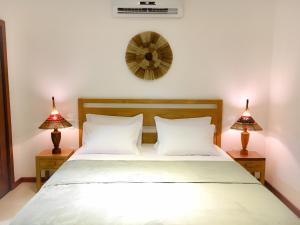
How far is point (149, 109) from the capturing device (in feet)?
10.6

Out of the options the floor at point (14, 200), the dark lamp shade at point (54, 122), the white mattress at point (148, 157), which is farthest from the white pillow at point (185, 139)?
the floor at point (14, 200)

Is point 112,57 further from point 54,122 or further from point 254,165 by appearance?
point 254,165

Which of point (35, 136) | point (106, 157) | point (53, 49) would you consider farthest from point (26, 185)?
point (53, 49)

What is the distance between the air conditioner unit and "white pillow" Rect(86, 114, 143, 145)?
3.90 ft

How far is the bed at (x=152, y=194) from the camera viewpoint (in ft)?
5.02

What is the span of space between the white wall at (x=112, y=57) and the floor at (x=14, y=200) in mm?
254

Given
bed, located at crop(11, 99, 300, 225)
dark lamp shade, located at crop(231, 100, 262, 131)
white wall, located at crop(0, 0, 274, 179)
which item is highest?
white wall, located at crop(0, 0, 274, 179)

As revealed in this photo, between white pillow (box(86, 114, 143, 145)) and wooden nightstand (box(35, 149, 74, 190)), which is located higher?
white pillow (box(86, 114, 143, 145))

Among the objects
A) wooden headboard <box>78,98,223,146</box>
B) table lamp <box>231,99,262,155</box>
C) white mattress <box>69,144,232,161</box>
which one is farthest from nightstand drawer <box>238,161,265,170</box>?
wooden headboard <box>78,98,223,146</box>

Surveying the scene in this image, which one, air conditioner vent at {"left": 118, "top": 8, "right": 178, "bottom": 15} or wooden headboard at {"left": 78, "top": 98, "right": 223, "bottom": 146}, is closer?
air conditioner vent at {"left": 118, "top": 8, "right": 178, "bottom": 15}

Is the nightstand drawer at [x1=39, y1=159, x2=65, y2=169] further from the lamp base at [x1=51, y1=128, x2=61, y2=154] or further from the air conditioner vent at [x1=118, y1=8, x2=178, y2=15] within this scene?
the air conditioner vent at [x1=118, y1=8, x2=178, y2=15]

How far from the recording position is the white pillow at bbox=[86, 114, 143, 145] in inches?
120

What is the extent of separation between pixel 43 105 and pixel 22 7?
1.15 metres

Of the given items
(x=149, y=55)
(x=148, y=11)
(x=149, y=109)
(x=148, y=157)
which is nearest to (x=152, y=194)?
(x=148, y=157)
